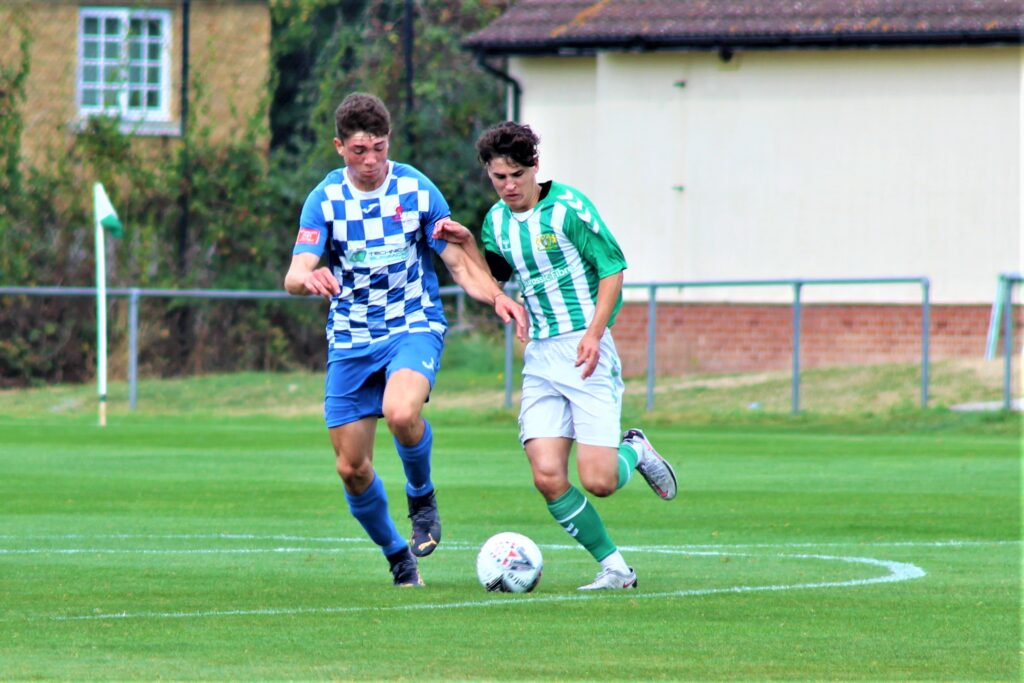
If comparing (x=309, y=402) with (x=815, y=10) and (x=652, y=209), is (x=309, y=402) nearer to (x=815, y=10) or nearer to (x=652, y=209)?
(x=652, y=209)

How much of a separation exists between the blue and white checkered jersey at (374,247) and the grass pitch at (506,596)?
1169 millimetres

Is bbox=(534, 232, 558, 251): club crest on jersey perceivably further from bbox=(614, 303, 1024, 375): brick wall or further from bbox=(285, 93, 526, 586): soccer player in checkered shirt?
bbox=(614, 303, 1024, 375): brick wall

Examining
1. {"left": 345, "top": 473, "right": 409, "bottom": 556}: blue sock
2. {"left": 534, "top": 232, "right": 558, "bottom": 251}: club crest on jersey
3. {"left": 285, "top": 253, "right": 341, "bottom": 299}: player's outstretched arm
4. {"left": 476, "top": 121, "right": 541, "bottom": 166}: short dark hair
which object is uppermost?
{"left": 476, "top": 121, "right": 541, "bottom": 166}: short dark hair

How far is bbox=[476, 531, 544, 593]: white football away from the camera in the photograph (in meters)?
8.35

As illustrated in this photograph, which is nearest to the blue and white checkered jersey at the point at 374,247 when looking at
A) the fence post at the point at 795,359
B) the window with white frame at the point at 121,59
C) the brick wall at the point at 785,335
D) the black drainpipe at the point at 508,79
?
the fence post at the point at 795,359

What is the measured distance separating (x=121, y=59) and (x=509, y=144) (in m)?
22.3

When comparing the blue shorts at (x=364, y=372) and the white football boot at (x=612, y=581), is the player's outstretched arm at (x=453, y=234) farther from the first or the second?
the white football boot at (x=612, y=581)

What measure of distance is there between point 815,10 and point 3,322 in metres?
12.2

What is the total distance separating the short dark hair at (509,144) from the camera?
27.3 feet

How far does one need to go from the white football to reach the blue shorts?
792 millimetres

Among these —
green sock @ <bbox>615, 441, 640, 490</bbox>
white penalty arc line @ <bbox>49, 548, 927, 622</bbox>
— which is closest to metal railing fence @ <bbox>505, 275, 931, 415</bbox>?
white penalty arc line @ <bbox>49, 548, 927, 622</bbox>

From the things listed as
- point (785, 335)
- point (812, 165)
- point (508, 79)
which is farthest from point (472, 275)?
point (508, 79)

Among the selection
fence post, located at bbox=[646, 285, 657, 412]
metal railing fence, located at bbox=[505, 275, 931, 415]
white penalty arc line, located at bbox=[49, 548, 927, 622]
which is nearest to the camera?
white penalty arc line, located at bbox=[49, 548, 927, 622]

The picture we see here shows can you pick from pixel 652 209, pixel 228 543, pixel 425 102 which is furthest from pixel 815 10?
pixel 228 543
